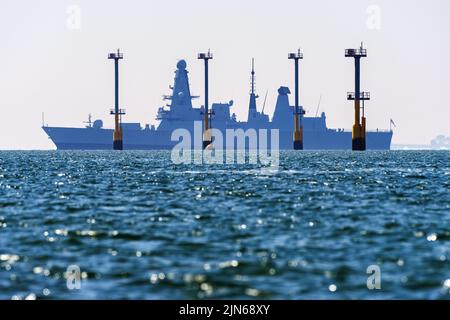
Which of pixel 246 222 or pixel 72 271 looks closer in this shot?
pixel 72 271

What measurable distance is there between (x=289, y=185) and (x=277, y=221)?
22826 mm

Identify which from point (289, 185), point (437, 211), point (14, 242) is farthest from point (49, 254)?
point (289, 185)

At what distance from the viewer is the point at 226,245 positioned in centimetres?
2588

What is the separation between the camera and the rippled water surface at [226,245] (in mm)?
20203

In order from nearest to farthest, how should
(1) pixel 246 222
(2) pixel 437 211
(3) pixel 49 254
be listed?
(3) pixel 49 254, (1) pixel 246 222, (2) pixel 437 211

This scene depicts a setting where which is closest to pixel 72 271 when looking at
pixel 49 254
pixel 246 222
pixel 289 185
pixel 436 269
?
pixel 49 254

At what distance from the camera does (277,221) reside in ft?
105

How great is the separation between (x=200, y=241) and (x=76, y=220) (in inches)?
288

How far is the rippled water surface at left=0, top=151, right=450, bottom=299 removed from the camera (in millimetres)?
20203

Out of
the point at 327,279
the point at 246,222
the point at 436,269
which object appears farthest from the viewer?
the point at 246,222

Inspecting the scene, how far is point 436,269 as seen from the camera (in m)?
22.3
